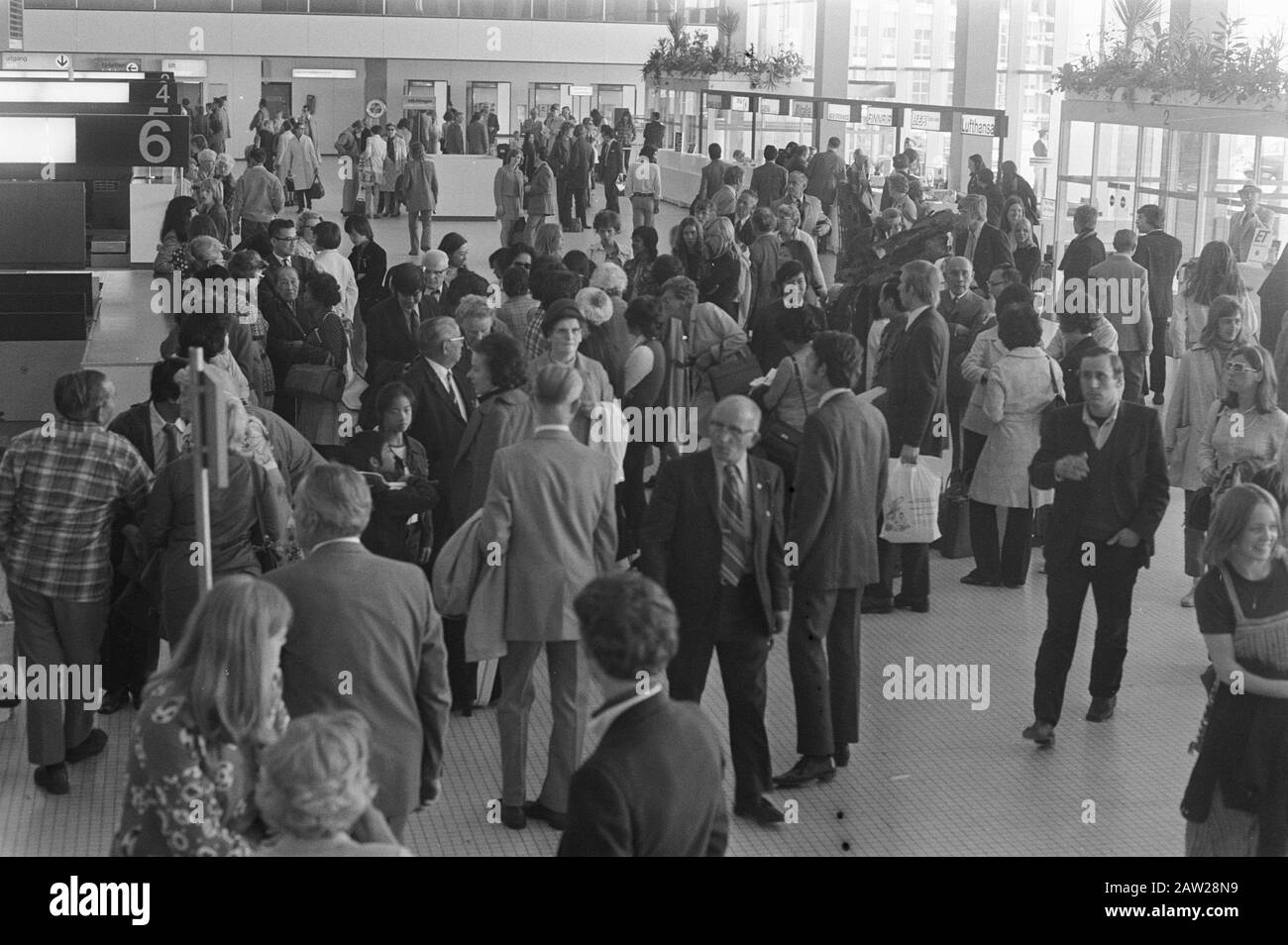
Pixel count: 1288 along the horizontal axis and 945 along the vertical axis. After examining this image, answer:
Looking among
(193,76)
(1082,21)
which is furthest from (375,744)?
(193,76)

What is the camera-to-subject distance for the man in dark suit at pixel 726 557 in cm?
585

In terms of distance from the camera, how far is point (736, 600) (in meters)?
5.94

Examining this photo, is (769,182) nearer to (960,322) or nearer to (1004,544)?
(960,322)

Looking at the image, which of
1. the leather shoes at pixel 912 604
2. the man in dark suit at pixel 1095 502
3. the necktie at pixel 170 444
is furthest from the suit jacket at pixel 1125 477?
the necktie at pixel 170 444

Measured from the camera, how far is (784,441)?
24.5 ft

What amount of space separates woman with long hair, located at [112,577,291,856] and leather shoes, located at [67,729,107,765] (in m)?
3.35

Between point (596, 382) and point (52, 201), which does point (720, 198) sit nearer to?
point (52, 201)

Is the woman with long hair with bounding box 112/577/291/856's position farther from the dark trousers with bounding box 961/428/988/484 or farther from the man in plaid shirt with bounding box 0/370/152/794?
the dark trousers with bounding box 961/428/988/484

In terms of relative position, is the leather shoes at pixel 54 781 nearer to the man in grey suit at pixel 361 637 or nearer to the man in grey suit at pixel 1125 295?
the man in grey suit at pixel 361 637

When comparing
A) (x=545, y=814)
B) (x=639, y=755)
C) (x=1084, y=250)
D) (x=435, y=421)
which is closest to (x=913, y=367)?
(x=435, y=421)

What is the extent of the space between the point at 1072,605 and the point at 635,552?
309 cm

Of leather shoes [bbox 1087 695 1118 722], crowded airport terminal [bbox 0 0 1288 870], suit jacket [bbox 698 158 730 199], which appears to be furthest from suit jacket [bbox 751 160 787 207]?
leather shoes [bbox 1087 695 1118 722]

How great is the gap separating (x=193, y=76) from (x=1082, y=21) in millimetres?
25719

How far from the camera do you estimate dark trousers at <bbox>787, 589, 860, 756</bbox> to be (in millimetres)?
6391
